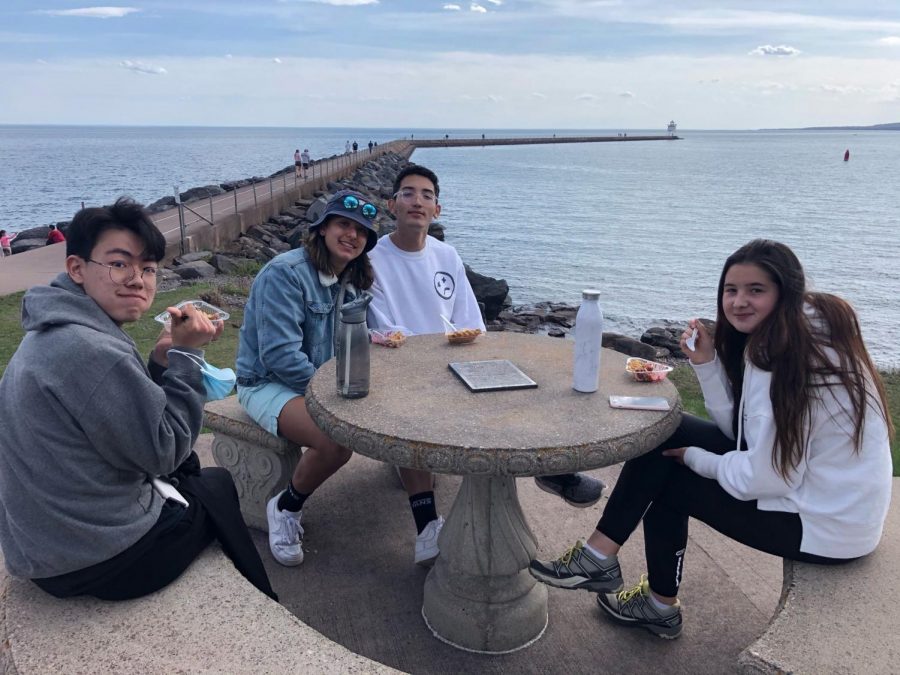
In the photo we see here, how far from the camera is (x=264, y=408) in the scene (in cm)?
336

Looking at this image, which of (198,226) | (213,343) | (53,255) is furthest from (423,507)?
(198,226)

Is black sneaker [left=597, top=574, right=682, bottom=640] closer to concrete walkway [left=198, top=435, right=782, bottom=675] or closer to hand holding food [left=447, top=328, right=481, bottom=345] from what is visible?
concrete walkway [left=198, top=435, right=782, bottom=675]

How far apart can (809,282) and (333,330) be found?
7.13 feet

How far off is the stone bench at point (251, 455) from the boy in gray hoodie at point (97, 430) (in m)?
1.18

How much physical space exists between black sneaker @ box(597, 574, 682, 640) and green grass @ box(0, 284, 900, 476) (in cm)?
276

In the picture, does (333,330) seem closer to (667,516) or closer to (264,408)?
(264,408)

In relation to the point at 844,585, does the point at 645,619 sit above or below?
below

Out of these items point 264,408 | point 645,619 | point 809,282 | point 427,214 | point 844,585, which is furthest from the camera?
point 427,214

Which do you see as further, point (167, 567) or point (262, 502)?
point (262, 502)

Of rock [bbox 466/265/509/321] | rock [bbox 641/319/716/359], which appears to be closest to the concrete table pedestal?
rock [bbox 641/319/716/359]

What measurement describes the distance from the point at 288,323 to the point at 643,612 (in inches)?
79.8

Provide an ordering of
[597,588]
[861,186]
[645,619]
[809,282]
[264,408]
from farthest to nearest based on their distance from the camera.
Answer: [861,186] → [264,408] → [645,619] → [597,588] → [809,282]

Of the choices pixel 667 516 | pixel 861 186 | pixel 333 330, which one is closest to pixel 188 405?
pixel 333 330

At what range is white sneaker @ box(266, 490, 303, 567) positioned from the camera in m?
3.40
